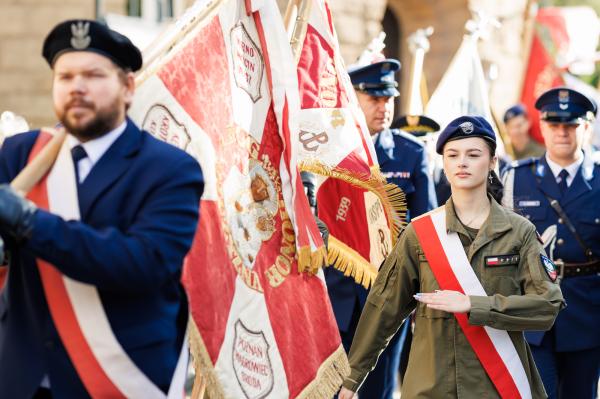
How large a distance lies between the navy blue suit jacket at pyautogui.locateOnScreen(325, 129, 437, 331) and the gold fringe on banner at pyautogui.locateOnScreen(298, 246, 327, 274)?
170 centimetres

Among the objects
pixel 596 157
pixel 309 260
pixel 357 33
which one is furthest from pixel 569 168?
pixel 357 33

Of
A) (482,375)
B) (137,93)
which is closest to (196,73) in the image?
(137,93)

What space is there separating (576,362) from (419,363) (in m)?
2.16

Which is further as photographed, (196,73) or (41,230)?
(196,73)

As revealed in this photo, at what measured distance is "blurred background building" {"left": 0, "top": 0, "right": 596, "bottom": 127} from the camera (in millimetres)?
11898

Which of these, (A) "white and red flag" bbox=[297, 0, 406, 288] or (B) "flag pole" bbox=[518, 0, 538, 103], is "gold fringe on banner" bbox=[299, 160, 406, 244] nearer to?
(A) "white and red flag" bbox=[297, 0, 406, 288]

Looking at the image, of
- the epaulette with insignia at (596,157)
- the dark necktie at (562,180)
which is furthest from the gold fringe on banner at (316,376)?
the epaulette with insignia at (596,157)

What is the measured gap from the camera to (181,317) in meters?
3.72

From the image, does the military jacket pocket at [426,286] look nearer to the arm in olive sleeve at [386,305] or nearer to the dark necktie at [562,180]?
the arm in olive sleeve at [386,305]

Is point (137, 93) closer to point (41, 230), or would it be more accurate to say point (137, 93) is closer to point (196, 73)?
point (196, 73)

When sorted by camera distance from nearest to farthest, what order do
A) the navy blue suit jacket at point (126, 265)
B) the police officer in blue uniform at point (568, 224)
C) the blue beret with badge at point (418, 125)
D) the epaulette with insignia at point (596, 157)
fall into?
the navy blue suit jacket at point (126, 265), the police officer in blue uniform at point (568, 224), the epaulette with insignia at point (596, 157), the blue beret with badge at point (418, 125)

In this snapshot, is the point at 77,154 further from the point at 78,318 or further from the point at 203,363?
the point at 203,363

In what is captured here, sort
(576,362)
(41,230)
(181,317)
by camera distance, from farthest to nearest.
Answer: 1. (576,362)
2. (181,317)
3. (41,230)

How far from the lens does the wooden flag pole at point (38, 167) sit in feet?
10.9
